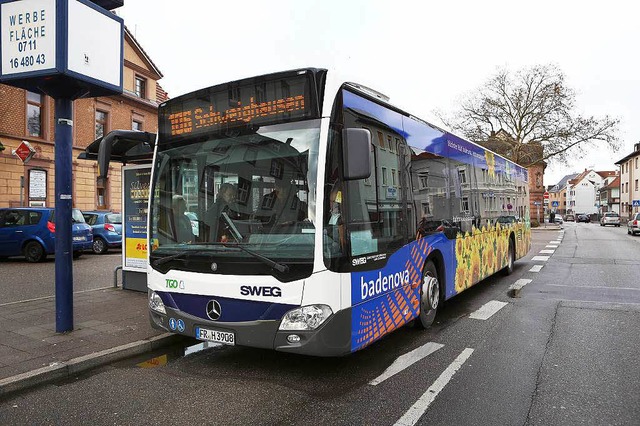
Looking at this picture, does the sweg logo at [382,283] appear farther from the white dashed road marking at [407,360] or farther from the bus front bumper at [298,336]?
the white dashed road marking at [407,360]

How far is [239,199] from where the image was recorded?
4430 mm

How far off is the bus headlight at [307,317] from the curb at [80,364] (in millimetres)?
2185

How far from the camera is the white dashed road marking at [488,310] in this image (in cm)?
707

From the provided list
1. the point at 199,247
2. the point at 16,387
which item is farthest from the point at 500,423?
the point at 16,387

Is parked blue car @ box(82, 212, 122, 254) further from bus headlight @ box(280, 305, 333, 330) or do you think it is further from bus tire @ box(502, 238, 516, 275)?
bus headlight @ box(280, 305, 333, 330)

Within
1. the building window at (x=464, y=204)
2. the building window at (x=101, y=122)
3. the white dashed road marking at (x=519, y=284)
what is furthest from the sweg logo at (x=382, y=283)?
the building window at (x=101, y=122)

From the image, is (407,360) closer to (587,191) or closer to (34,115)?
(34,115)

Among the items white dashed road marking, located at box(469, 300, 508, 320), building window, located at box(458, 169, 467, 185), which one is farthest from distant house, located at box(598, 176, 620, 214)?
building window, located at box(458, 169, 467, 185)

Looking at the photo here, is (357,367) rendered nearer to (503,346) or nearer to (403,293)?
(403,293)

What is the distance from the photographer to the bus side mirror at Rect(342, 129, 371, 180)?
13.1ft

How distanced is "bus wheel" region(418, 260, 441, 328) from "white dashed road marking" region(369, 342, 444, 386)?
479 mm

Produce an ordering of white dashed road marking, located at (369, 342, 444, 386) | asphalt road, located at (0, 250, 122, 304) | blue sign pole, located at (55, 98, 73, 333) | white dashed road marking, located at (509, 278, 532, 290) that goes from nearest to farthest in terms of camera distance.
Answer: white dashed road marking, located at (369, 342, 444, 386)
blue sign pole, located at (55, 98, 73, 333)
asphalt road, located at (0, 250, 122, 304)
white dashed road marking, located at (509, 278, 532, 290)

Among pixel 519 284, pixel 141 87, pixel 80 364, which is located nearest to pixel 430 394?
pixel 80 364

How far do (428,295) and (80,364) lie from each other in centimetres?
397
